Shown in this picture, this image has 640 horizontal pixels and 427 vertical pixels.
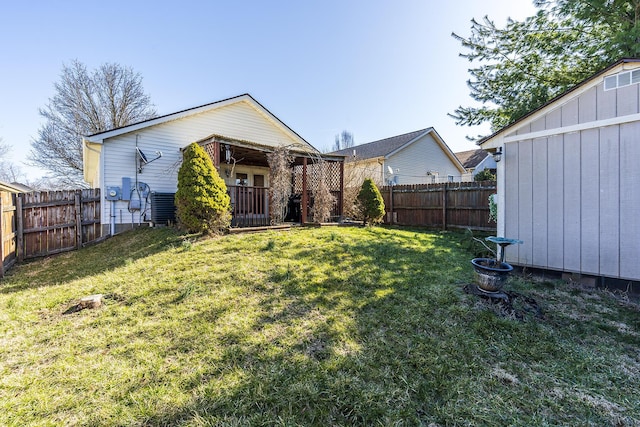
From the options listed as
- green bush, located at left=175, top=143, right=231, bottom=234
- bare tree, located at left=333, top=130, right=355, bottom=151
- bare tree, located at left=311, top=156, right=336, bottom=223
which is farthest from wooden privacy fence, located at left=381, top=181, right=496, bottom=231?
bare tree, located at left=333, top=130, right=355, bottom=151

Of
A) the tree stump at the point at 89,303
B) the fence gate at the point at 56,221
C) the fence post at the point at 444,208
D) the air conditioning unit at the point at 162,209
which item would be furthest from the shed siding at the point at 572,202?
the fence gate at the point at 56,221

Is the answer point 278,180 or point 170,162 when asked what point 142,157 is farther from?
point 278,180

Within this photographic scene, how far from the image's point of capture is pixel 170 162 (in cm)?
968

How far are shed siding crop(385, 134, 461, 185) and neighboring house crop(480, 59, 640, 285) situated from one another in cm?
1058

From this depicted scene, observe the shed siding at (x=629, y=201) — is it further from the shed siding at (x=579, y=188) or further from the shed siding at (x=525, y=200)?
the shed siding at (x=525, y=200)

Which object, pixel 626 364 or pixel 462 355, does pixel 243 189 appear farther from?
pixel 626 364

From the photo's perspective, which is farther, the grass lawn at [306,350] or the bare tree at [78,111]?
the bare tree at [78,111]

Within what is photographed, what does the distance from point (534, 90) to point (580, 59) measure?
4.07 feet

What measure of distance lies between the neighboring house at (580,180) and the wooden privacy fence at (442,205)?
433 cm

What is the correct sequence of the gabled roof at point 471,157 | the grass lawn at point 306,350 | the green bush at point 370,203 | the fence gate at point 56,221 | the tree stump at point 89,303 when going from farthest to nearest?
the gabled roof at point 471,157
the green bush at point 370,203
the fence gate at point 56,221
the tree stump at point 89,303
the grass lawn at point 306,350

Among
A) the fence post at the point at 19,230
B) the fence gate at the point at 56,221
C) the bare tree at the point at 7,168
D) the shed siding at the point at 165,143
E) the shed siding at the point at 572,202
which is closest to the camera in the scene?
the shed siding at the point at 572,202

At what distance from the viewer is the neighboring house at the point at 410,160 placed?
15609mm

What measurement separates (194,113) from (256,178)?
3576 millimetres

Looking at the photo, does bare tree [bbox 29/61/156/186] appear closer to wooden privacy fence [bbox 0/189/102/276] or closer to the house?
the house
